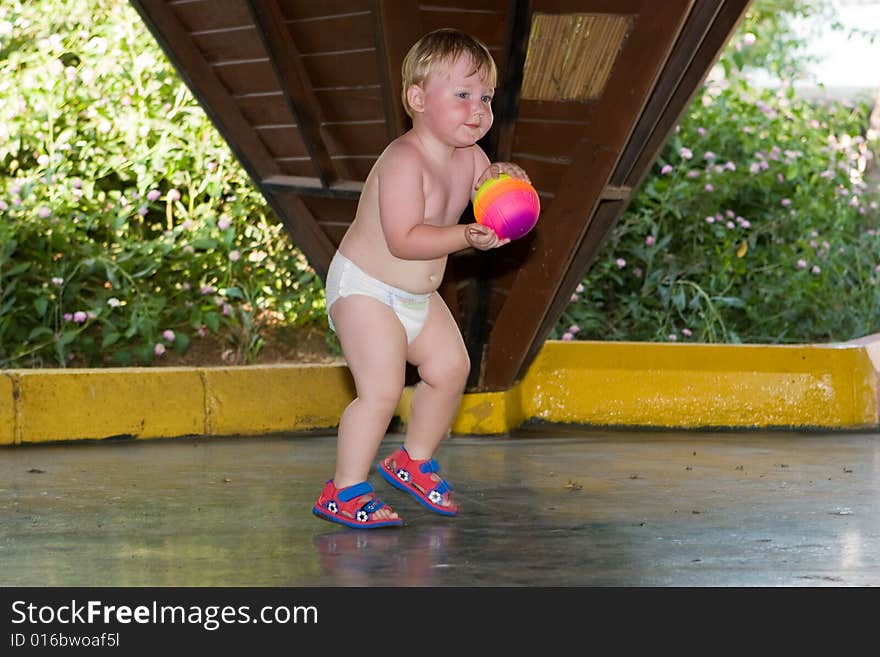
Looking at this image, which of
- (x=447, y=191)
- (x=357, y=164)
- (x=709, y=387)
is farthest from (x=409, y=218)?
(x=709, y=387)

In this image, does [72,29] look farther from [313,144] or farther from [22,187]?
[313,144]

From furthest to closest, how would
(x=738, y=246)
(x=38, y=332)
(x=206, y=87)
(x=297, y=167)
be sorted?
1. (x=738, y=246)
2. (x=38, y=332)
3. (x=297, y=167)
4. (x=206, y=87)

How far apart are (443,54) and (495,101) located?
2.61 ft

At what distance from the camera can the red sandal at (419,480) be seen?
445 centimetres

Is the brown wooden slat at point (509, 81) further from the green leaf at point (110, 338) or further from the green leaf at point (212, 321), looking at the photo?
the green leaf at point (110, 338)

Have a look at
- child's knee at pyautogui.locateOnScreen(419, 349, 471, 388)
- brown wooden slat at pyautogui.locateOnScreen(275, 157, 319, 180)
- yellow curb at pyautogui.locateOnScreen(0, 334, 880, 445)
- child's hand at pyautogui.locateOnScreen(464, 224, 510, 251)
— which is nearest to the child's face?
child's hand at pyautogui.locateOnScreen(464, 224, 510, 251)

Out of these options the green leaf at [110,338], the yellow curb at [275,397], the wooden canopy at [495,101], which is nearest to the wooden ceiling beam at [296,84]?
the wooden canopy at [495,101]

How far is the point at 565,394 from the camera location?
6.89m

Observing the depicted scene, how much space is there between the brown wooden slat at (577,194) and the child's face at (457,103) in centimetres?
78

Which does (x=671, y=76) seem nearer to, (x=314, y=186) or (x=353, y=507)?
(x=314, y=186)

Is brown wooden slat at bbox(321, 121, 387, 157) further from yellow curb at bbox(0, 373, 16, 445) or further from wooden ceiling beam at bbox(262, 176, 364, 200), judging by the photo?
yellow curb at bbox(0, 373, 16, 445)

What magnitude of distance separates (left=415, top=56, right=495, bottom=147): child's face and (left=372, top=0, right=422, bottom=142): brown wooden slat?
16.4 inches

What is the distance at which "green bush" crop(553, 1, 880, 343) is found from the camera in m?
7.91
